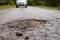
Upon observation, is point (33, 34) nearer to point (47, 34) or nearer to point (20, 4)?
point (47, 34)

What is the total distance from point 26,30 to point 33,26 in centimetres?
98

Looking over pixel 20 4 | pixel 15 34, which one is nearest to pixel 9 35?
pixel 15 34

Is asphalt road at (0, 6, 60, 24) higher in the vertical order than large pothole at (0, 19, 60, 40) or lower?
lower

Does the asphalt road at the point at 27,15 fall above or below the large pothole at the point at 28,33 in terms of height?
below

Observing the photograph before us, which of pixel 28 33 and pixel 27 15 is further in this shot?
pixel 27 15

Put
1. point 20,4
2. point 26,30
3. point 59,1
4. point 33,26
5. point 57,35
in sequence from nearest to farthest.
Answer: point 57,35 < point 26,30 < point 33,26 < point 20,4 < point 59,1

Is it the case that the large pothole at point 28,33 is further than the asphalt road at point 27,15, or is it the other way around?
the asphalt road at point 27,15

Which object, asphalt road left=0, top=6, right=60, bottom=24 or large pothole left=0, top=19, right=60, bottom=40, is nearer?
large pothole left=0, top=19, right=60, bottom=40

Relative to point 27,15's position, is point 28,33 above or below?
above

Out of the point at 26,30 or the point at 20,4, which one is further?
the point at 20,4

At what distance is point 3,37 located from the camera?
299 inches

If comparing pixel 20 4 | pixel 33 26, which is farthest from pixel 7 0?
pixel 33 26

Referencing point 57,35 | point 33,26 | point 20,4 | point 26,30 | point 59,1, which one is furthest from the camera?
point 59,1

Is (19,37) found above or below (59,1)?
above
